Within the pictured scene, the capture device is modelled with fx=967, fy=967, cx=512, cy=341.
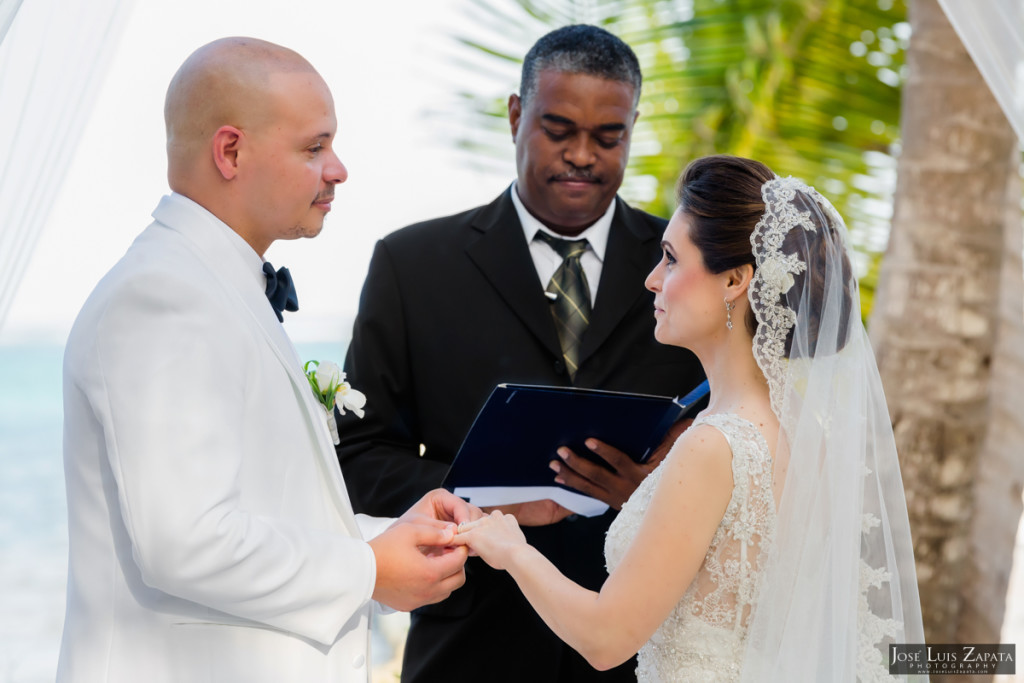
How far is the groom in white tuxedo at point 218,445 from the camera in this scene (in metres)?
1.67

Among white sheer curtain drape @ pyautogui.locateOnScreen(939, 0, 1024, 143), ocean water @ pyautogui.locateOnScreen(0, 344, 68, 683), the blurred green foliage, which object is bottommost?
ocean water @ pyautogui.locateOnScreen(0, 344, 68, 683)

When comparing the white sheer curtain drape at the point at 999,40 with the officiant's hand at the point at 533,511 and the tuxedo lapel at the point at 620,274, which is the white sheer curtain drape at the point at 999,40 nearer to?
the tuxedo lapel at the point at 620,274

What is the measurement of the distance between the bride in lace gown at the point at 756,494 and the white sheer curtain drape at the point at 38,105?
1273 millimetres

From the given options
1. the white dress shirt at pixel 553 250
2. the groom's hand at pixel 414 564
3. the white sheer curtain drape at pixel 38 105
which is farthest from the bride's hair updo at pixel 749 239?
the white sheer curtain drape at pixel 38 105

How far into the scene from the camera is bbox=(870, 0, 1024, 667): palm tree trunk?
3787mm

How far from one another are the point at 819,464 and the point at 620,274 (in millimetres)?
1057

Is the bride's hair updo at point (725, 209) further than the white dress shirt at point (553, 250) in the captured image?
No

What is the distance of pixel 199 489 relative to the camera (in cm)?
166

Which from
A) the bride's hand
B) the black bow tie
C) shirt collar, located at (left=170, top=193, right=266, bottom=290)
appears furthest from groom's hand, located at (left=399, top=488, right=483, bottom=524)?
shirt collar, located at (left=170, top=193, right=266, bottom=290)

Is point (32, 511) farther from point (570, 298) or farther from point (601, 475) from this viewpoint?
→ point (601, 475)

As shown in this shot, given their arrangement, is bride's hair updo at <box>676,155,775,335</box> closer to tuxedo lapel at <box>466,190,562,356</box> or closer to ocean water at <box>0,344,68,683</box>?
tuxedo lapel at <box>466,190,562,356</box>

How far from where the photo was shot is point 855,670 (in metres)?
2.22

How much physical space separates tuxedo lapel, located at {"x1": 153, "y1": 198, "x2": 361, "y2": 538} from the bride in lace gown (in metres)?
0.44

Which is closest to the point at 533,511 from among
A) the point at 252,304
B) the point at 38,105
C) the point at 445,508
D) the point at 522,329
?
the point at 445,508
